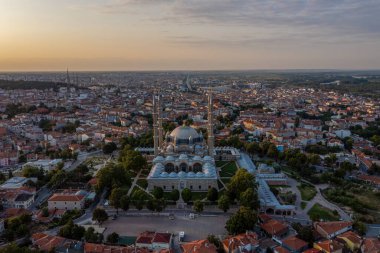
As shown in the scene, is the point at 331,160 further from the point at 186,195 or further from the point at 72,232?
the point at 72,232

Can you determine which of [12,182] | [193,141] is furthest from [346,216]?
[12,182]

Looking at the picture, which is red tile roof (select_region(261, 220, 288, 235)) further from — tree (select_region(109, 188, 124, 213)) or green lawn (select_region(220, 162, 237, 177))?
green lawn (select_region(220, 162, 237, 177))

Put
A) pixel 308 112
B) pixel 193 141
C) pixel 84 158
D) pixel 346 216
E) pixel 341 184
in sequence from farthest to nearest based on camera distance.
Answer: pixel 308 112, pixel 84 158, pixel 193 141, pixel 341 184, pixel 346 216

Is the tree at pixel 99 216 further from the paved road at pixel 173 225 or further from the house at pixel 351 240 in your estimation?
the house at pixel 351 240

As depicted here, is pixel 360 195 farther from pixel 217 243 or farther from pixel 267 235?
pixel 217 243

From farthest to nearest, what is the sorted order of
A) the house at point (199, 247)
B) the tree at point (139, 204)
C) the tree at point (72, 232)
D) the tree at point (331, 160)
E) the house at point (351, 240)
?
the tree at point (331, 160) < the tree at point (139, 204) < the tree at point (72, 232) < the house at point (351, 240) < the house at point (199, 247)

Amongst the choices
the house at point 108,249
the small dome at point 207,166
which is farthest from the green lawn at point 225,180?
the house at point 108,249
